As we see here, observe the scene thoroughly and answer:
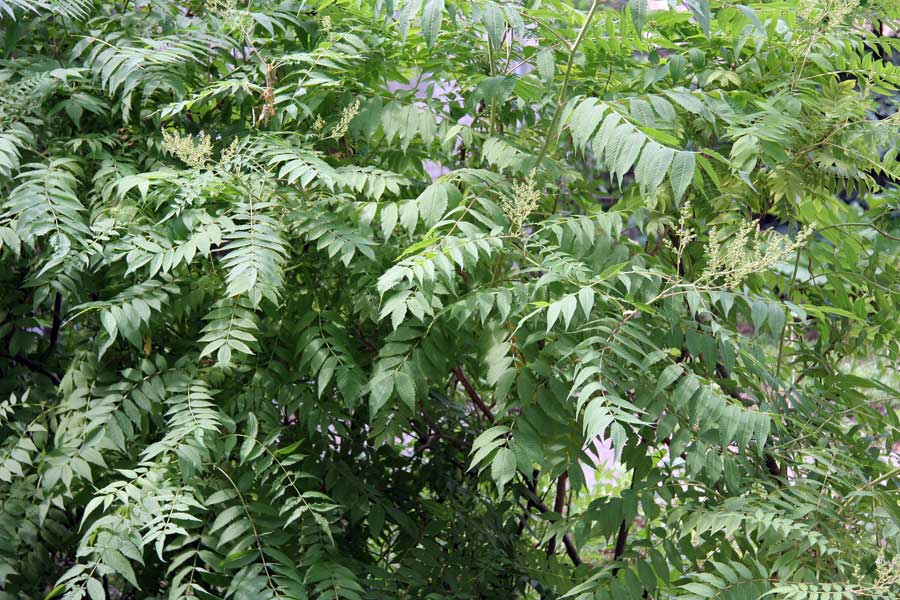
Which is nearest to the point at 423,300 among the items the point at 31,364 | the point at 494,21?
the point at 494,21

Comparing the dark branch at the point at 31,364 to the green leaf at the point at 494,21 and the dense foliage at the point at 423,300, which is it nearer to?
the dense foliage at the point at 423,300

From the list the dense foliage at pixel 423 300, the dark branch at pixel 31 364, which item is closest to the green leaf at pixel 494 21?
the dense foliage at pixel 423 300

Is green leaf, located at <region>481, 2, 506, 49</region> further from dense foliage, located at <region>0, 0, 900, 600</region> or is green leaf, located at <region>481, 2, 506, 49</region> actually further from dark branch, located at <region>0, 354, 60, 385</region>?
dark branch, located at <region>0, 354, 60, 385</region>

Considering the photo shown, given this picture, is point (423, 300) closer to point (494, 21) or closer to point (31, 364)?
point (494, 21)

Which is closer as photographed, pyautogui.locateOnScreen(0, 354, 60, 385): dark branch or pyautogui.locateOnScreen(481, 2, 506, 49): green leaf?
pyautogui.locateOnScreen(481, 2, 506, 49): green leaf

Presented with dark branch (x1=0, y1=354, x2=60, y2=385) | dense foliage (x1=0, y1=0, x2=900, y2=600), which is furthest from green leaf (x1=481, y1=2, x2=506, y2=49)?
dark branch (x1=0, y1=354, x2=60, y2=385)

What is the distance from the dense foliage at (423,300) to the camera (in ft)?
7.23

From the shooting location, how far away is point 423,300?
217 centimetres

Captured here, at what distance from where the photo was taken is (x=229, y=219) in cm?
234

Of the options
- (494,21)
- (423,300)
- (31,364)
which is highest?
(494,21)

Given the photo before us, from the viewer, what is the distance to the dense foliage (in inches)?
86.8

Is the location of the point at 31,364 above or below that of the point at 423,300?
below

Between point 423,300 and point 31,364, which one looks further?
point 31,364

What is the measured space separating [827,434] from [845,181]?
2.33 ft
